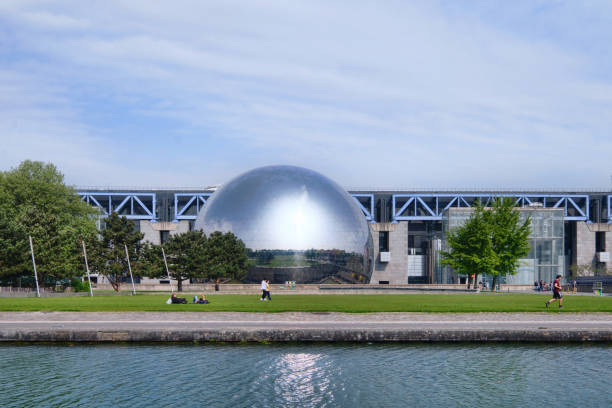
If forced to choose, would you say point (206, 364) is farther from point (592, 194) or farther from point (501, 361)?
point (592, 194)

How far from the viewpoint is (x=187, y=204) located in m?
110

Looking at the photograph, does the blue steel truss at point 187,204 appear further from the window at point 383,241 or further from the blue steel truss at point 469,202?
the blue steel truss at point 469,202

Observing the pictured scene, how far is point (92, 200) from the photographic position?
113m

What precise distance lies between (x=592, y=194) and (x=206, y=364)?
111083 millimetres

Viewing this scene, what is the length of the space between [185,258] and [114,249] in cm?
718

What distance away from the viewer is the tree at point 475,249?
57.6 metres

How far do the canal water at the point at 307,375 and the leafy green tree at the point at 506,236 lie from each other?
39.8m

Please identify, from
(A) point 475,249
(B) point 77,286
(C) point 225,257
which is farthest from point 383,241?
(B) point 77,286

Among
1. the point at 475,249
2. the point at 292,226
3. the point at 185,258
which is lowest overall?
the point at 185,258

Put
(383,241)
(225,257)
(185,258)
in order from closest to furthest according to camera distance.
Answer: (185,258)
(225,257)
(383,241)

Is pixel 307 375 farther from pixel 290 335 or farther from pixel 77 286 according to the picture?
pixel 77 286

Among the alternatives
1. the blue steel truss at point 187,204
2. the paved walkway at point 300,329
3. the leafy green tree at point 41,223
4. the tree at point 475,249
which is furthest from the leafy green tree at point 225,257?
the blue steel truss at point 187,204

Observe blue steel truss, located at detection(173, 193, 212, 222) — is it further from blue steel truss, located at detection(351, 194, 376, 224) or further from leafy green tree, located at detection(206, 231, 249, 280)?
leafy green tree, located at detection(206, 231, 249, 280)

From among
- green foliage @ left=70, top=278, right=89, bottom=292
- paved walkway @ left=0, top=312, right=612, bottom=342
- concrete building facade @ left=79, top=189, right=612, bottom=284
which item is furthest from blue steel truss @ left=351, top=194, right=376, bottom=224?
paved walkway @ left=0, top=312, right=612, bottom=342
